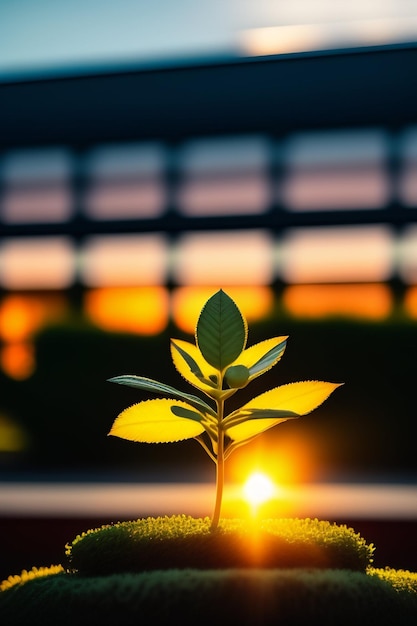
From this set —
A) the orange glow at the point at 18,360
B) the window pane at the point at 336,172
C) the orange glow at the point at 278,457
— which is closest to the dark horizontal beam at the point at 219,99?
the window pane at the point at 336,172

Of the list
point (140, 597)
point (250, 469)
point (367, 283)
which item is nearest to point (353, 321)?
point (367, 283)

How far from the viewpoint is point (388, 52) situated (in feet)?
8.72

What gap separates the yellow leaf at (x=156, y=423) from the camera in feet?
1.33

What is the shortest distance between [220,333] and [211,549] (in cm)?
13

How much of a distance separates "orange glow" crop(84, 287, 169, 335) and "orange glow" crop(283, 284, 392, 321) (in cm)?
58

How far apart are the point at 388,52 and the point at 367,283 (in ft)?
3.09

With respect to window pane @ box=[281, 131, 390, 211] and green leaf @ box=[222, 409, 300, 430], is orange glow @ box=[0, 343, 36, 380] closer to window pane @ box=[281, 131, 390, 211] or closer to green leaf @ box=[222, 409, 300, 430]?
window pane @ box=[281, 131, 390, 211]

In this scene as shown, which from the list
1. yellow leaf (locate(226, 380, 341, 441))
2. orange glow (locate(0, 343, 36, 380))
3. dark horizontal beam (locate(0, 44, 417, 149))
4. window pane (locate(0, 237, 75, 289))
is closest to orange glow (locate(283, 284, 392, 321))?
dark horizontal beam (locate(0, 44, 417, 149))

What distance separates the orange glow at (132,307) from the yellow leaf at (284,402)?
262cm

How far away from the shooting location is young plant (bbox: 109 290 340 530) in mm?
404

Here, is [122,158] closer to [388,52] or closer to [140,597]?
[388,52]

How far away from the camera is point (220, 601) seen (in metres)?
0.34

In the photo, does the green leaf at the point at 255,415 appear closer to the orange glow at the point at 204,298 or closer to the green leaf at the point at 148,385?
the green leaf at the point at 148,385

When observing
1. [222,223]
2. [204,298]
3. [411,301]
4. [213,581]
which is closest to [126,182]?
[222,223]
